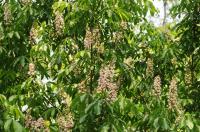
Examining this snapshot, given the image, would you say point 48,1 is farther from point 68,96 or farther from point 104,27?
point 68,96

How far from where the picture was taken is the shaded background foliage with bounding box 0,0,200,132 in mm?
4824

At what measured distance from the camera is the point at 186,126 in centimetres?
499

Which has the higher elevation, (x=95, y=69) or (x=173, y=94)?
(x=95, y=69)

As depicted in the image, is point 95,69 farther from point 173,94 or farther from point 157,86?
point 173,94

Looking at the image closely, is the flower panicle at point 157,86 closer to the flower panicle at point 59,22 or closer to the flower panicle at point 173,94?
the flower panicle at point 173,94

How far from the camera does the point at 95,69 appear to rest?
5242 millimetres

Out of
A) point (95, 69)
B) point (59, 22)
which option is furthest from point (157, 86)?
point (59, 22)

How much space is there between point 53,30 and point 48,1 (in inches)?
20.7

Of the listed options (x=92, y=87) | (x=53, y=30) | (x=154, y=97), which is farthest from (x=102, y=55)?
(x=53, y=30)

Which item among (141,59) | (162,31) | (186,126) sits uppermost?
(162,31)

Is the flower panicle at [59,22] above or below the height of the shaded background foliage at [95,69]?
above

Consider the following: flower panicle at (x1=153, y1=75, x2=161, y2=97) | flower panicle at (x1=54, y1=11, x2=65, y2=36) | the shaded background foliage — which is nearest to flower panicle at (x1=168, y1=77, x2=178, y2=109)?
the shaded background foliage

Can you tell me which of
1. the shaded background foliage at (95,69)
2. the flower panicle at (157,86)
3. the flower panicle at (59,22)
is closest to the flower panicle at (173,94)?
the shaded background foliage at (95,69)

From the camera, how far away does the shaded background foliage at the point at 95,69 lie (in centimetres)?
482
